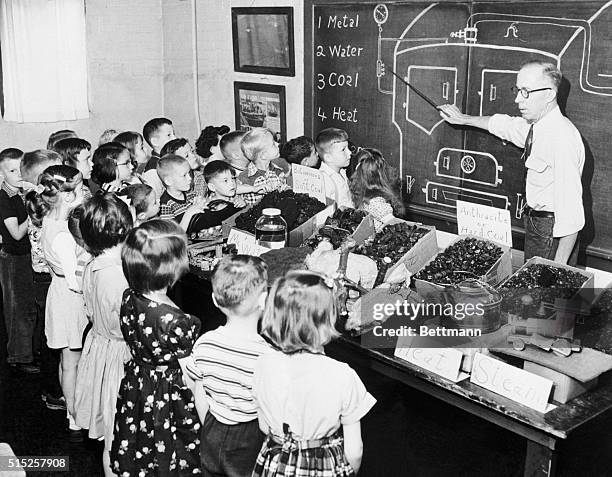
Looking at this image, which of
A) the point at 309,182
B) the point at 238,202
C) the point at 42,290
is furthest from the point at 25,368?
the point at 309,182

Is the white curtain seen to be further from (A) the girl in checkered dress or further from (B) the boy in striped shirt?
(A) the girl in checkered dress

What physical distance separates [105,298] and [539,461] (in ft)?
6.78

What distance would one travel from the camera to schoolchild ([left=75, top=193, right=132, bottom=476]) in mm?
3529

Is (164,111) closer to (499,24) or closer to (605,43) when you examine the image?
(499,24)

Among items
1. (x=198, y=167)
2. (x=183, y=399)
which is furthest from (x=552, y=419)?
(x=198, y=167)

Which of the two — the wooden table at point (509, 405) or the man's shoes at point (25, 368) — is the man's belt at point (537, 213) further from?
the man's shoes at point (25, 368)

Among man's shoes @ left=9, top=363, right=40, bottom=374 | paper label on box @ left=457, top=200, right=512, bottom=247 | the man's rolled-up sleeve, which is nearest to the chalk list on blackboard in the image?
the man's rolled-up sleeve

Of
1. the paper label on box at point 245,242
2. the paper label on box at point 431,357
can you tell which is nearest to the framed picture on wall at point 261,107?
the paper label on box at point 245,242

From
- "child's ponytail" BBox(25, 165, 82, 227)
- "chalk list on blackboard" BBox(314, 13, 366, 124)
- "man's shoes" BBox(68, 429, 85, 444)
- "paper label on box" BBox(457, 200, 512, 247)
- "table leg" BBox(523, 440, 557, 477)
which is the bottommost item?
"man's shoes" BBox(68, 429, 85, 444)

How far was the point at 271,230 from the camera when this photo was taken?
163 inches

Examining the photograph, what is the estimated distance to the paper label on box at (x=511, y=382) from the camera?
108 inches

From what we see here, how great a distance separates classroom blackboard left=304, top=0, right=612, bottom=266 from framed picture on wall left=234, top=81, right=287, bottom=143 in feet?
1.42

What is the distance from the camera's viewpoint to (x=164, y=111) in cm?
868

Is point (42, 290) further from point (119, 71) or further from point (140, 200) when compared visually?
point (119, 71)
